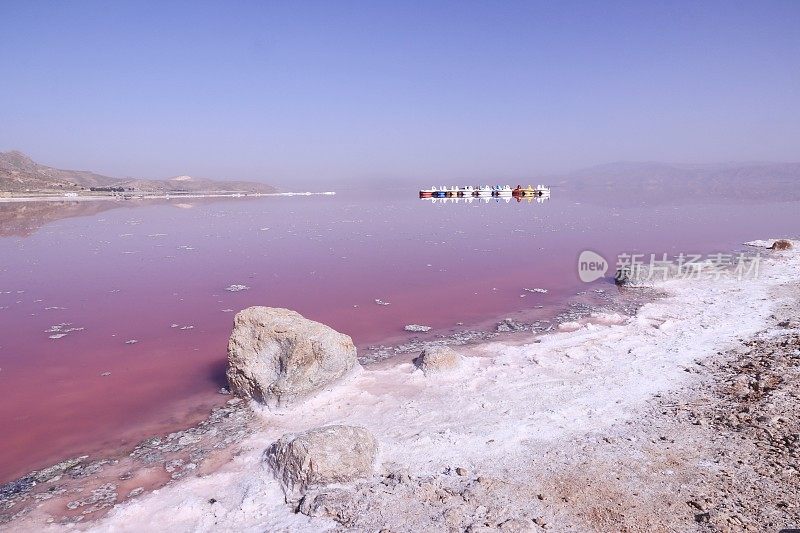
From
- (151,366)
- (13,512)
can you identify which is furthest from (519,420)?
(151,366)

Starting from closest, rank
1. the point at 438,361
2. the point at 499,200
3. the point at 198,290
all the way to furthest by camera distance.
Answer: the point at 438,361 → the point at 198,290 → the point at 499,200

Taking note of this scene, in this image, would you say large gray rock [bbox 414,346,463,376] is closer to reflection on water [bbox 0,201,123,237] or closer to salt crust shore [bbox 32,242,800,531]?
salt crust shore [bbox 32,242,800,531]

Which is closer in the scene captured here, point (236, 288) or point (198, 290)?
point (198, 290)

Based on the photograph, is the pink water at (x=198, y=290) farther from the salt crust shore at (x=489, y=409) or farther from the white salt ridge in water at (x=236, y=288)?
the salt crust shore at (x=489, y=409)

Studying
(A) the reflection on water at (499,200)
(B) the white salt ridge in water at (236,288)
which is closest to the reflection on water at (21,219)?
(B) the white salt ridge in water at (236,288)

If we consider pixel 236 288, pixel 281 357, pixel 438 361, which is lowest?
pixel 236 288

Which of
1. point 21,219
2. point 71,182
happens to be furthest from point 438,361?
point 71,182

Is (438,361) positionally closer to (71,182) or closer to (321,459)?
(321,459)
